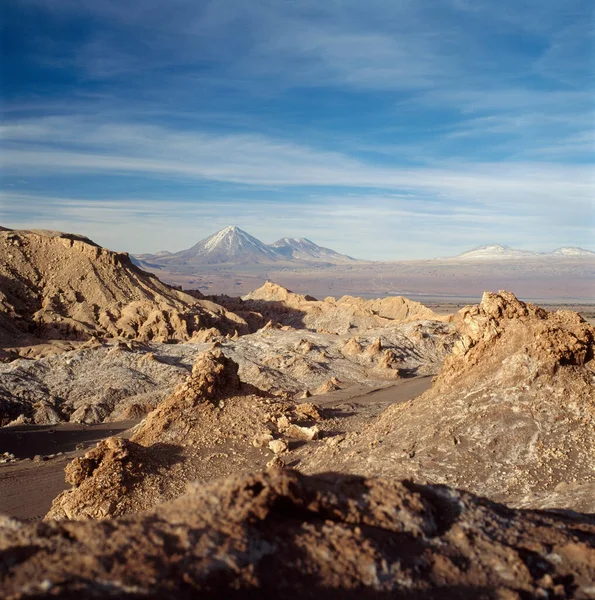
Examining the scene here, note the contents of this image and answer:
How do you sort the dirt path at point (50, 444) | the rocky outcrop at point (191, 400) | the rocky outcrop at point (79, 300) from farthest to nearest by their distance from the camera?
1. the rocky outcrop at point (79, 300)
2. the rocky outcrop at point (191, 400)
3. the dirt path at point (50, 444)

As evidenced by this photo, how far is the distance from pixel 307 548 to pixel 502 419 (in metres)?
5.34

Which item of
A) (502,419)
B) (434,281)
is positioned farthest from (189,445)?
(434,281)

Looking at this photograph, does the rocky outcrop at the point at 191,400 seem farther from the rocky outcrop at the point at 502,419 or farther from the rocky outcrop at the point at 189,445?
the rocky outcrop at the point at 502,419

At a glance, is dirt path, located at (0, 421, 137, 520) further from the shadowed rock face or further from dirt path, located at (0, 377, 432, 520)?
the shadowed rock face

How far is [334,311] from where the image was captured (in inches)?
1555

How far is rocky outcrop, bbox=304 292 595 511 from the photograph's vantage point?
23.4ft

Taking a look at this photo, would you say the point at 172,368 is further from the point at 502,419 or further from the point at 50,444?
the point at 502,419

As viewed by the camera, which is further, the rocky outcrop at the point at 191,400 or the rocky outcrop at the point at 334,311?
the rocky outcrop at the point at 334,311

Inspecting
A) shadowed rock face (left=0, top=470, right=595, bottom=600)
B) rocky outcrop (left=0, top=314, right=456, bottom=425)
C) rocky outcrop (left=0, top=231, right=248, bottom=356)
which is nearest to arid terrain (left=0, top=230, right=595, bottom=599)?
shadowed rock face (left=0, top=470, right=595, bottom=600)

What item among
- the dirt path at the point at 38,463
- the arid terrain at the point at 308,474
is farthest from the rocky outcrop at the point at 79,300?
the dirt path at the point at 38,463

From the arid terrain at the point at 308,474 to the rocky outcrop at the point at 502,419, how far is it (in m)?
0.03

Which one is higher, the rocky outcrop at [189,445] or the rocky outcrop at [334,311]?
the rocky outcrop at [334,311]

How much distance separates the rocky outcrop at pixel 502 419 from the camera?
23.4 ft

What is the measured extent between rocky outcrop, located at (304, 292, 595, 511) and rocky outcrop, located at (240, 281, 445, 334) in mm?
25869
